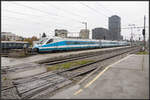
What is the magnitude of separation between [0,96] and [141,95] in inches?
191

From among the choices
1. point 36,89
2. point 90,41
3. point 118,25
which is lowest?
point 36,89

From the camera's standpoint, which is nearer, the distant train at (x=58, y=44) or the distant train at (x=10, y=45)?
the distant train at (x=58, y=44)

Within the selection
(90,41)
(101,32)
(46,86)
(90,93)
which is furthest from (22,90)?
(101,32)

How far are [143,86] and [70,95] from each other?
2.95 meters

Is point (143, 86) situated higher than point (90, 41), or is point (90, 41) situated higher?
point (90, 41)

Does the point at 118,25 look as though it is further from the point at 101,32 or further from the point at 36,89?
the point at 36,89

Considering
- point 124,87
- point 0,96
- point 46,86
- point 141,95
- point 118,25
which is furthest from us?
point 118,25

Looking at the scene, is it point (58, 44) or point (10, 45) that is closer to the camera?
point (58, 44)

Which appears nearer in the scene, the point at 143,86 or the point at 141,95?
the point at 141,95

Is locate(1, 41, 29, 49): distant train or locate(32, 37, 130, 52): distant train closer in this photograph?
locate(32, 37, 130, 52): distant train

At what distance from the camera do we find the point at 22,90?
5.17m

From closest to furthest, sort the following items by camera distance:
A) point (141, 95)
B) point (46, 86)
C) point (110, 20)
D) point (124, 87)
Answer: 1. point (141, 95)
2. point (124, 87)
3. point (46, 86)
4. point (110, 20)

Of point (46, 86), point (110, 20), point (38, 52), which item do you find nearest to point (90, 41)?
point (110, 20)

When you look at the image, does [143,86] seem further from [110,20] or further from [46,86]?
[110,20]
